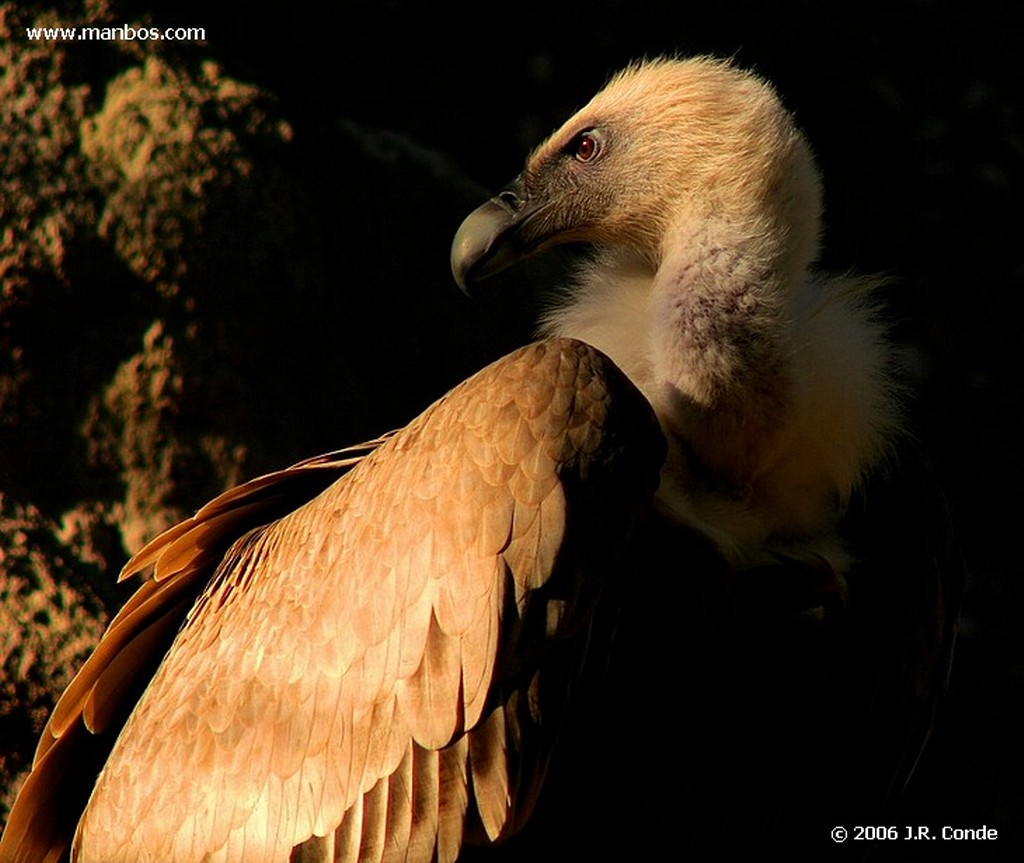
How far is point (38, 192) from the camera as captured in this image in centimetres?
415

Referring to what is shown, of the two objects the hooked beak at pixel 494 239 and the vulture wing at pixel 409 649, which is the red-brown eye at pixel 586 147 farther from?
the vulture wing at pixel 409 649

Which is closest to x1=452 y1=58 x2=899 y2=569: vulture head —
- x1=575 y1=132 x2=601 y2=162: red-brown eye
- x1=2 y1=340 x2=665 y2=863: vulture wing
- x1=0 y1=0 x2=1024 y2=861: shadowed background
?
x1=575 y1=132 x2=601 y2=162: red-brown eye

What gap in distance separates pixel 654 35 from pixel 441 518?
3522 mm

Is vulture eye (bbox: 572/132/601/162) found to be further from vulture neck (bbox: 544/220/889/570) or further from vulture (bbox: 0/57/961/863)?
vulture neck (bbox: 544/220/889/570)

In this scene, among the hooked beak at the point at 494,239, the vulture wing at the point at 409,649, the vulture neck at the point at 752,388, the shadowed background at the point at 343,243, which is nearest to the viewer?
the vulture wing at the point at 409,649

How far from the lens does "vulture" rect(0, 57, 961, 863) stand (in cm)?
264

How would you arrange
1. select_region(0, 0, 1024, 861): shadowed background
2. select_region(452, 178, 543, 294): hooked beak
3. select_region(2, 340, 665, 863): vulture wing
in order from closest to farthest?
select_region(2, 340, 665, 863): vulture wing < select_region(452, 178, 543, 294): hooked beak < select_region(0, 0, 1024, 861): shadowed background

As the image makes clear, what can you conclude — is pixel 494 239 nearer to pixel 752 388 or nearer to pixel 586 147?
pixel 586 147

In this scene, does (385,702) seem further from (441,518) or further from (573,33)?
(573,33)

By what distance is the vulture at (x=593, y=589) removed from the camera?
2641 millimetres

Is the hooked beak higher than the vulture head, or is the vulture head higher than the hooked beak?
the hooked beak

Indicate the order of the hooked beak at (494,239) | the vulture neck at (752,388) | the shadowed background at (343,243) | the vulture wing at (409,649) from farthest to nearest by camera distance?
the shadowed background at (343,243)
the hooked beak at (494,239)
the vulture neck at (752,388)
the vulture wing at (409,649)

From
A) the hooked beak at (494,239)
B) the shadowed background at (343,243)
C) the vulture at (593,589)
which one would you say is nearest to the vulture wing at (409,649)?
the vulture at (593,589)

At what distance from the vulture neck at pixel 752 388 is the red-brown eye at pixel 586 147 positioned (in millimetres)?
314
